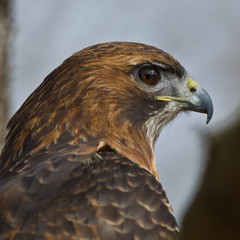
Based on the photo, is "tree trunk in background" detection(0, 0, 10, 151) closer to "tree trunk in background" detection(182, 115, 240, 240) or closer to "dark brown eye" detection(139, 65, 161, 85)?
"dark brown eye" detection(139, 65, 161, 85)

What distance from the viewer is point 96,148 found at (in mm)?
3752

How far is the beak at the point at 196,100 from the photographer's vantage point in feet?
15.2

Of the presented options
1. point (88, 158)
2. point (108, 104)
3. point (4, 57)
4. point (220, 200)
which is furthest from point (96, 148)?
point (4, 57)

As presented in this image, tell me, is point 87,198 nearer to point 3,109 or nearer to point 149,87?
point 149,87

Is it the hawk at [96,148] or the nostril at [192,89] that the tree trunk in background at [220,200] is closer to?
the hawk at [96,148]

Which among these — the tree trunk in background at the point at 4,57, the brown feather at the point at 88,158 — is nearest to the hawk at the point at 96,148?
the brown feather at the point at 88,158

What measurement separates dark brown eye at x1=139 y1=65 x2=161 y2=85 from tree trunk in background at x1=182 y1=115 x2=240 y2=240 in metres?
2.79

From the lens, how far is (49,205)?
3.05 m

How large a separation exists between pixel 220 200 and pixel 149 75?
116 inches

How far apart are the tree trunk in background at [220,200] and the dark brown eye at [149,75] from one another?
2.79 metres

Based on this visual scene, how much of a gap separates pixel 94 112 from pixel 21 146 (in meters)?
0.68

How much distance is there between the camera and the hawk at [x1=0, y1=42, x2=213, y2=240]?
9.84 ft

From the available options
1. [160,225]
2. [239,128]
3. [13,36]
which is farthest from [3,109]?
[239,128]

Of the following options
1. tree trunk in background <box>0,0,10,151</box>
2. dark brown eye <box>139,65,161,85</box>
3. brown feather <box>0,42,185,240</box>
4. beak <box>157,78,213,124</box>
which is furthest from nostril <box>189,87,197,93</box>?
tree trunk in background <box>0,0,10,151</box>
